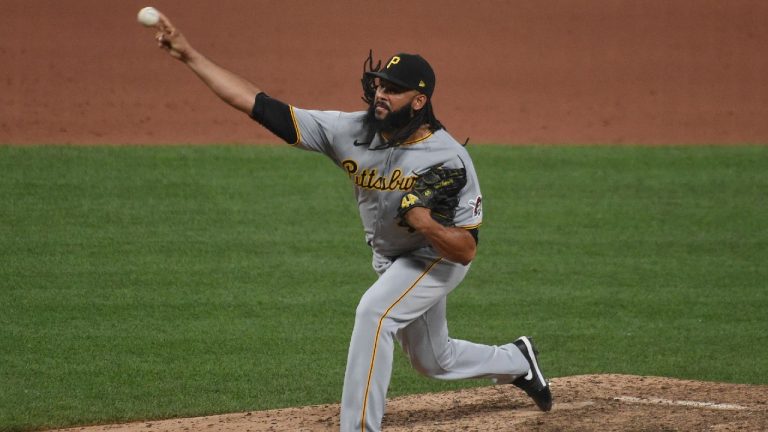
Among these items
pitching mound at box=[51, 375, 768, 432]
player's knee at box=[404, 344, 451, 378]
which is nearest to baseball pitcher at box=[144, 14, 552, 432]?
player's knee at box=[404, 344, 451, 378]

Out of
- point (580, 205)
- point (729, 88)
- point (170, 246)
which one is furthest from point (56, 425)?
point (729, 88)

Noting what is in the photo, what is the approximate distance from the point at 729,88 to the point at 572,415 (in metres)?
9.08

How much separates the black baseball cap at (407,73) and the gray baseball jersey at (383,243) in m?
0.22

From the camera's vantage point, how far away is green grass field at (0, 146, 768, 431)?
22.5 feet

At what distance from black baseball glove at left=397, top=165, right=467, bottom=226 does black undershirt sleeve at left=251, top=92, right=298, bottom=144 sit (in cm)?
54

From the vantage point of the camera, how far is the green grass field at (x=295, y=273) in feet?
22.5

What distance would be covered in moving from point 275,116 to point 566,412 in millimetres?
2019

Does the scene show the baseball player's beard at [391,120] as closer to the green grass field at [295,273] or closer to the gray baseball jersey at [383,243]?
the gray baseball jersey at [383,243]

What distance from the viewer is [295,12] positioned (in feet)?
45.2

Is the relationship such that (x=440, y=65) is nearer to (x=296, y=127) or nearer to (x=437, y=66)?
(x=437, y=66)

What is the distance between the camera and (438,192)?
16.3ft

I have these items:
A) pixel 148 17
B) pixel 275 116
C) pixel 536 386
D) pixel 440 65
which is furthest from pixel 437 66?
pixel 148 17

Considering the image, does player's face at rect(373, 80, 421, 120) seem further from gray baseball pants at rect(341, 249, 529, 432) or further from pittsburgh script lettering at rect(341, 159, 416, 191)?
gray baseball pants at rect(341, 249, 529, 432)

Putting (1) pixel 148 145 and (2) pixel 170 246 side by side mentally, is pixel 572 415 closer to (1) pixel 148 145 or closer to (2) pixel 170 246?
(2) pixel 170 246
